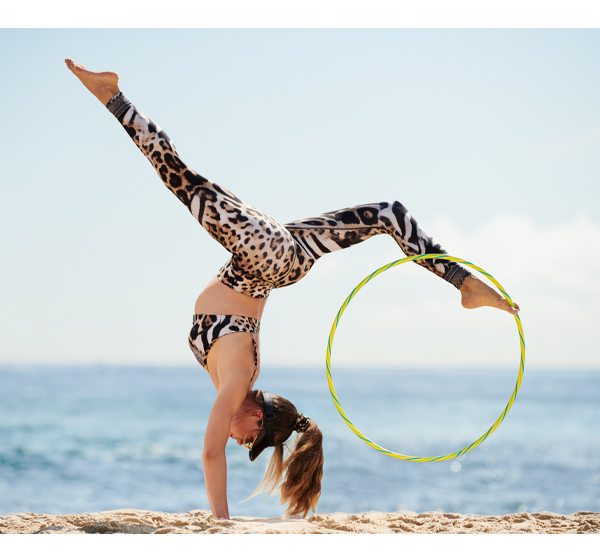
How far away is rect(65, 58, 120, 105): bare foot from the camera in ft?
14.9

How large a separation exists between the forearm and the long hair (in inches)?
14.9

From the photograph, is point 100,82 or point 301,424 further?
point 301,424

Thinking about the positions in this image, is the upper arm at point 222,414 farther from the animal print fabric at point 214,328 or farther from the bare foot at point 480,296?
the bare foot at point 480,296

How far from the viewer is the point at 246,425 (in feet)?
15.0

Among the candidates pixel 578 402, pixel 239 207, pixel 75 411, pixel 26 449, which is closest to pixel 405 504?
pixel 26 449

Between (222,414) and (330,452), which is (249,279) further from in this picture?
(330,452)

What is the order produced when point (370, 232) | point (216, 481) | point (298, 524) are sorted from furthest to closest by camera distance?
point (370, 232) < point (298, 524) < point (216, 481)

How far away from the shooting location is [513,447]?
68.6ft

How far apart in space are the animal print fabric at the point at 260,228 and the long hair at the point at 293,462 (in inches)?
28.5

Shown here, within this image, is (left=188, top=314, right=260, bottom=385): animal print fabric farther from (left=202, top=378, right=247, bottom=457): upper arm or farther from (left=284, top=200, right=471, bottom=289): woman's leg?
(left=284, top=200, right=471, bottom=289): woman's leg

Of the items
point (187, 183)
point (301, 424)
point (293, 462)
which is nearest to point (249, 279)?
point (187, 183)

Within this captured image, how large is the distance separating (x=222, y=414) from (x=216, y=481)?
0.35 meters

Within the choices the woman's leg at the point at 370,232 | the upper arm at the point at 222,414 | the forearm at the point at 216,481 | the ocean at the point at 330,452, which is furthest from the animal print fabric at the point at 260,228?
the ocean at the point at 330,452

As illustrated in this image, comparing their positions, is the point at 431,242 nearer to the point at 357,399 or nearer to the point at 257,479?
the point at 257,479
